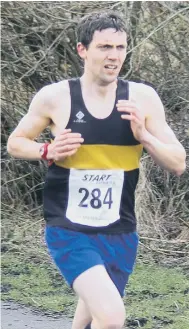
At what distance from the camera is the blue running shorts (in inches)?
150

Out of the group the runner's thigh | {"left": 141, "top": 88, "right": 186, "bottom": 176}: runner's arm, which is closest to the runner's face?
{"left": 141, "top": 88, "right": 186, "bottom": 176}: runner's arm

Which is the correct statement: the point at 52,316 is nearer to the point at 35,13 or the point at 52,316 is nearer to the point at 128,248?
the point at 128,248

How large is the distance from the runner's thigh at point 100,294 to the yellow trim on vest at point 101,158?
19.5 inches

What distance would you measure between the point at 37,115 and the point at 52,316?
6.31 feet

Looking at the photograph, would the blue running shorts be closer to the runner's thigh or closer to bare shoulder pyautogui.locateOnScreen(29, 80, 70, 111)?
the runner's thigh

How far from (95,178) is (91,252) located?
36 cm

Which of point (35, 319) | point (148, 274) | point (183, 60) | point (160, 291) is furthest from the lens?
point (183, 60)

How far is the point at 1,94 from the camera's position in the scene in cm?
825

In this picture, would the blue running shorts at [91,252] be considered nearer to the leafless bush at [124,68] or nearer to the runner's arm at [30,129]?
the runner's arm at [30,129]

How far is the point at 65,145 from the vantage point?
3705 mm

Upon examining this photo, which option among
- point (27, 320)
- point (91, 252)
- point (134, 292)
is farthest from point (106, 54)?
point (134, 292)

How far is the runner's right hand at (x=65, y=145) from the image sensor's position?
3701 mm

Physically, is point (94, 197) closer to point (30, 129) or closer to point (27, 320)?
point (30, 129)

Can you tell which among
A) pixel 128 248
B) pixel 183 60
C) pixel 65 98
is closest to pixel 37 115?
pixel 65 98
